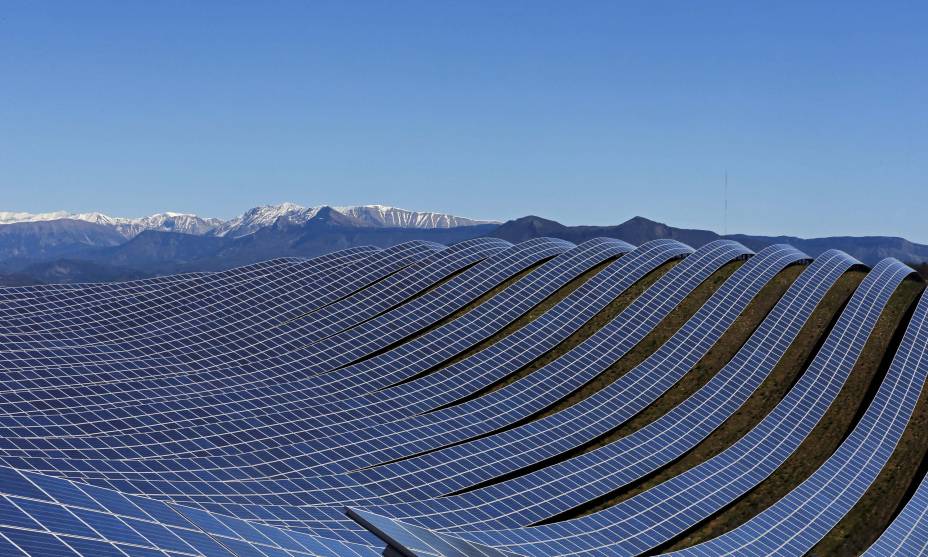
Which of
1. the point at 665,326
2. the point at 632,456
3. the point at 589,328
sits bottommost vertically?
the point at 632,456

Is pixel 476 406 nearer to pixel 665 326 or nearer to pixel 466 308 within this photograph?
pixel 466 308

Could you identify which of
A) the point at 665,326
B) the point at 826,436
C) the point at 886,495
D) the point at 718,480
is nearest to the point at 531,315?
the point at 665,326

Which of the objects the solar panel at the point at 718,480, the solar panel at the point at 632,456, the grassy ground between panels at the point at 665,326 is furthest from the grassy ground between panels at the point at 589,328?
the solar panel at the point at 718,480

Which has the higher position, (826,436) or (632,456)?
(632,456)

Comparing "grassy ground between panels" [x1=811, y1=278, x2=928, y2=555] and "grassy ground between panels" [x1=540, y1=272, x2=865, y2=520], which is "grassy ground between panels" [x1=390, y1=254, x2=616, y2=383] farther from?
"grassy ground between panels" [x1=811, y1=278, x2=928, y2=555]

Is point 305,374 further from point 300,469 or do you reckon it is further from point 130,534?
point 130,534

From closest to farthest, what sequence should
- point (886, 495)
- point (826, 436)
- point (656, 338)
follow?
1. point (886, 495)
2. point (826, 436)
3. point (656, 338)

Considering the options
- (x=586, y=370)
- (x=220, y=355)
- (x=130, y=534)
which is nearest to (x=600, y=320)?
(x=586, y=370)

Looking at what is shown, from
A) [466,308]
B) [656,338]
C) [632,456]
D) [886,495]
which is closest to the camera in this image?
[886,495]

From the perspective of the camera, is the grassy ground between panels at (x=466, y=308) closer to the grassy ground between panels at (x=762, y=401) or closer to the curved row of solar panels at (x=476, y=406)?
the curved row of solar panels at (x=476, y=406)

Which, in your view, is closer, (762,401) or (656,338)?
(762,401)
